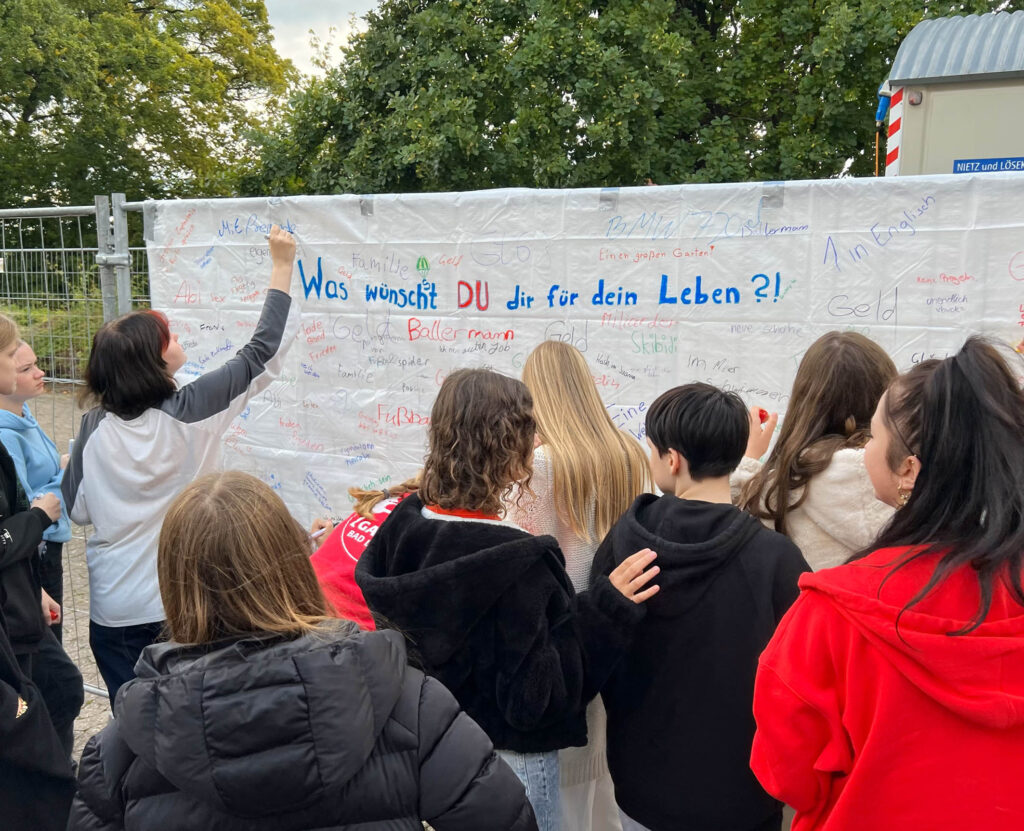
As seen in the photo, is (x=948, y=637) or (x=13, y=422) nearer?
(x=948, y=637)

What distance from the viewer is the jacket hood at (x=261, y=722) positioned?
4.45 ft

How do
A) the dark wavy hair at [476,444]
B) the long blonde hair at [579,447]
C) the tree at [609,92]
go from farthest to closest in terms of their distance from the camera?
the tree at [609,92], the long blonde hair at [579,447], the dark wavy hair at [476,444]

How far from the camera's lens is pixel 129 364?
9.57 feet

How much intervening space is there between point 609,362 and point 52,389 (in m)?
2.93

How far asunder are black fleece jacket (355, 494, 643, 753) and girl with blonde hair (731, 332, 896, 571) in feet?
2.12

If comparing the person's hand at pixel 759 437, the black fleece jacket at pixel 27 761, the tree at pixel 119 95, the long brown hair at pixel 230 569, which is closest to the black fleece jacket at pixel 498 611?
the long brown hair at pixel 230 569

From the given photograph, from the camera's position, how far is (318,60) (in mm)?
15586

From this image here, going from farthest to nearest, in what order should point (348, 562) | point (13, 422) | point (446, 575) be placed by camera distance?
1. point (13, 422)
2. point (348, 562)
3. point (446, 575)

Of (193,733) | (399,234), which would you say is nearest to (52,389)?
(399,234)

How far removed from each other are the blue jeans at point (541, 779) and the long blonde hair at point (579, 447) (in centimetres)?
64

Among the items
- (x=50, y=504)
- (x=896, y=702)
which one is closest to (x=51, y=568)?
(x=50, y=504)

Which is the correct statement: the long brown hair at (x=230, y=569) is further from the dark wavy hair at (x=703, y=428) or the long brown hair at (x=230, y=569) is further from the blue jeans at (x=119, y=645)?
the blue jeans at (x=119, y=645)

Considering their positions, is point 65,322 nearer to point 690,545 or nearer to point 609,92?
point 690,545

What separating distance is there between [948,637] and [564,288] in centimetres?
262
